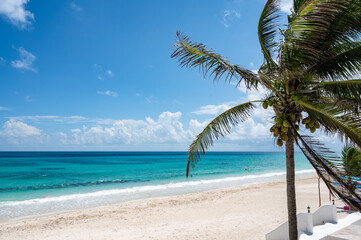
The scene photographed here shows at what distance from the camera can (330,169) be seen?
10.8 feet

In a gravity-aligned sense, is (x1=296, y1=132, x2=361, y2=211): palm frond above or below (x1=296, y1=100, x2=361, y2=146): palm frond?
below

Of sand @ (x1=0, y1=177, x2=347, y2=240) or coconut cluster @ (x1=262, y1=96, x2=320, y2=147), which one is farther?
sand @ (x1=0, y1=177, x2=347, y2=240)

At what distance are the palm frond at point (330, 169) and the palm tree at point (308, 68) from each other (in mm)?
28

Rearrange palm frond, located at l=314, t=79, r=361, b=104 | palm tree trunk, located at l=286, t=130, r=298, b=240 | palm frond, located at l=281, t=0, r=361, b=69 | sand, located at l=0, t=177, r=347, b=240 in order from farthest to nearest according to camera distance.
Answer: sand, located at l=0, t=177, r=347, b=240, palm tree trunk, located at l=286, t=130, r=298, b=240, palm frond, located at l=314, t=79, r=361, b=104, palm frond, located at l=281, t=0, r=361, b=69

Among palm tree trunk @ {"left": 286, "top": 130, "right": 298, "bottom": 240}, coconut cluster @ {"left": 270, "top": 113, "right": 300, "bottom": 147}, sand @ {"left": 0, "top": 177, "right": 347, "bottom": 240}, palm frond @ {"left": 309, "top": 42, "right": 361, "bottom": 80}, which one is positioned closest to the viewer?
palm frond @ {"left": 309, "top": 42, "right": 361, "bottom": 80}

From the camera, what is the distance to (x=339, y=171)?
10.7 feet

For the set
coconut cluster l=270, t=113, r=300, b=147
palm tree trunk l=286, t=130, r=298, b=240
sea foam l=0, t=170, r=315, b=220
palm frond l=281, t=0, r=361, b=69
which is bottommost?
sea foam l=0, t=170, r=315, b=220

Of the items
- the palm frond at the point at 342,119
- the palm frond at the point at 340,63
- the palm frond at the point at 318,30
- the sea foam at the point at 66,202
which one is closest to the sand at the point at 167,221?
the sea foam at the point at 66,202

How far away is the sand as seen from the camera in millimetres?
8844

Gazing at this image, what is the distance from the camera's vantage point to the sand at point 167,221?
8.84m

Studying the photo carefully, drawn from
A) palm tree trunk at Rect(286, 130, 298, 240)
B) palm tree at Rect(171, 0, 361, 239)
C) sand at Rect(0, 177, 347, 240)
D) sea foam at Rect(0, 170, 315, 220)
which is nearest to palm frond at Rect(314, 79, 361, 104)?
palm tree at Rect(171, 0, 361, 239)

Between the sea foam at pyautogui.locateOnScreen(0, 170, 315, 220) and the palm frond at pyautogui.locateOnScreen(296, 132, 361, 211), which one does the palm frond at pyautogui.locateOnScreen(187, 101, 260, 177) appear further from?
the sea foam at pyautogui.locateOnScreen(0, 170, 315, 220)

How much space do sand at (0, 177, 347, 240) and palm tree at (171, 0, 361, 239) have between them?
5.57 m

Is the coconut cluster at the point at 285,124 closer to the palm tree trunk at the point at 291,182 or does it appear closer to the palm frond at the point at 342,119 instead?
the palm tree trunk at the point at 291,182
